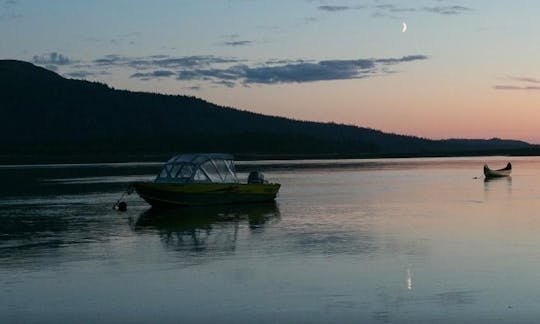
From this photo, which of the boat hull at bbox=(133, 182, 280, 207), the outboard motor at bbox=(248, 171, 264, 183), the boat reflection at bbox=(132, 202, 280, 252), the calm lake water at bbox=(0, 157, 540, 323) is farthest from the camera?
the outboard motor at bbox=(248, 171, 264, 183)

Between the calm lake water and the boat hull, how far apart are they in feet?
9.00

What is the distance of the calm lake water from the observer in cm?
1217

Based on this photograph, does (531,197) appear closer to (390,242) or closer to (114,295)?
(390,242)

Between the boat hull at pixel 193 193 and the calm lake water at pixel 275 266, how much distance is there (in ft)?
9.00

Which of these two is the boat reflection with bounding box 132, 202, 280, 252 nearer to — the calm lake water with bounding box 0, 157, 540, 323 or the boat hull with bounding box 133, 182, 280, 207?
the calm lake water with bounding box 0, 157, 540, 323

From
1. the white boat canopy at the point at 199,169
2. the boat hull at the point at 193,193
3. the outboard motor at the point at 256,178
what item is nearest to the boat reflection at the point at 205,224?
the boat hull at the point at 193,193

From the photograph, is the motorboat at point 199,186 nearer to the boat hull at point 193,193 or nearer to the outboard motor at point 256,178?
the boat hull at point 193,193

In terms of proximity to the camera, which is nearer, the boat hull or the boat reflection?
the boat reflection

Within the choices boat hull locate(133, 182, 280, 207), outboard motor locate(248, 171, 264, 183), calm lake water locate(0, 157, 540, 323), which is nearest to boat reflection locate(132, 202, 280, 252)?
calm lake water locate(0, 157, 540, 323)

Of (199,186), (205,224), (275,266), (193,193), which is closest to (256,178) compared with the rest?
(199,186)

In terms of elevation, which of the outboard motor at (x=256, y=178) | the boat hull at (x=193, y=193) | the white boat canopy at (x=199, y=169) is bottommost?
the boat hull at (x=193, y=193)

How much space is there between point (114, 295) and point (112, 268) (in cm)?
310

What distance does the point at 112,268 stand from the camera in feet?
54.3

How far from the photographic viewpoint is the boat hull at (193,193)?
3378 cm
